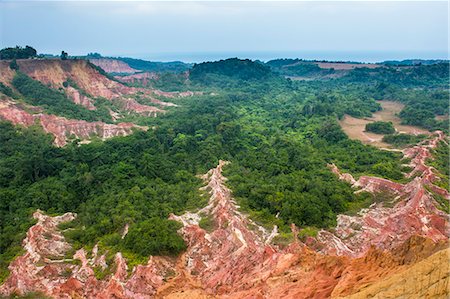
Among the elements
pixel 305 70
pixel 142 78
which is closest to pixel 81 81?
pixel 142 78

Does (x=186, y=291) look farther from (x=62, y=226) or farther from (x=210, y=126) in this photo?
(x=210, y=126)

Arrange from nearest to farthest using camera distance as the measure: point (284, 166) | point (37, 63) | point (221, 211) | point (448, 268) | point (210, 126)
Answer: point (448, 268) < point (221, 211) < point (284, 166) < point (210, 126) < point (37, 63)

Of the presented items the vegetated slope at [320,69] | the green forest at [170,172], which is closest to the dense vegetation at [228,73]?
the vegetated slope at [320,69]


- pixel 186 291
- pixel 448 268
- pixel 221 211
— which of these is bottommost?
pixel 186 291

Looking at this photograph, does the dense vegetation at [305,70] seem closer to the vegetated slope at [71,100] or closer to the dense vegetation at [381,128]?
the vegetated slope at [71,100]

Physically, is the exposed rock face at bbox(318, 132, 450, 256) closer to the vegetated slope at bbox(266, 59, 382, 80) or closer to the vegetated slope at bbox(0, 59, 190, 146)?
the vegetated slope at bbox(0, 59, 190, 146)

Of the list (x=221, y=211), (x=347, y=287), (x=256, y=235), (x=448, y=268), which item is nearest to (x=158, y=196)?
(x=221, y=211)

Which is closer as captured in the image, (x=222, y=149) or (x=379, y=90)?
(x=222, y=149)
